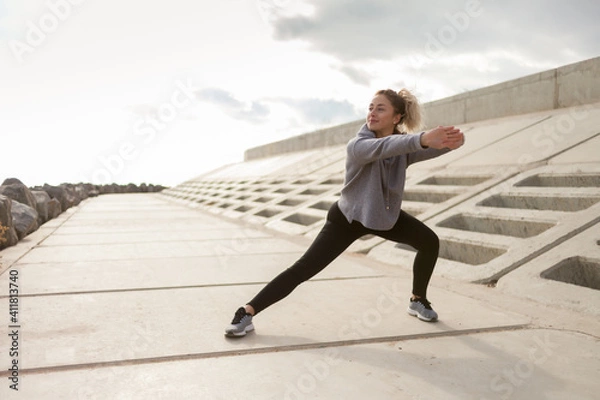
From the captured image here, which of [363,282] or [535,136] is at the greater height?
[535,136]

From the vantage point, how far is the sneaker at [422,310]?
3.05 meters

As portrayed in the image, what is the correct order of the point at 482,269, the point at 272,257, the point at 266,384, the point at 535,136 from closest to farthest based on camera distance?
the point at 266,384, the point at 482,269, the point at 272,257, the point at 535,136

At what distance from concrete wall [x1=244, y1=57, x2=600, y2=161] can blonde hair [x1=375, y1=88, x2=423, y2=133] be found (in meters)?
3.38

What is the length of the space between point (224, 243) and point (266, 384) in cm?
441

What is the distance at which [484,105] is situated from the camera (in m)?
9.73

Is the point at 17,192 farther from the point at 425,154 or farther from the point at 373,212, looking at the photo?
the point at 425,154

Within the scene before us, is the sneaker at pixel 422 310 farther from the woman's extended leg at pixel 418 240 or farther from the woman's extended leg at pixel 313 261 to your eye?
the woman's extended leg at pixel 313 261

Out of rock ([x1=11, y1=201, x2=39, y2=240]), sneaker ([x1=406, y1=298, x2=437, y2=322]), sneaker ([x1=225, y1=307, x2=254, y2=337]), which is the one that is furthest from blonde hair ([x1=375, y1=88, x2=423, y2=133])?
rock ([x1=11, y1=201, x2=39, y2=240])

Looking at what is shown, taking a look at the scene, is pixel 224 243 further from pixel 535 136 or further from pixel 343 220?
pixel 535 136

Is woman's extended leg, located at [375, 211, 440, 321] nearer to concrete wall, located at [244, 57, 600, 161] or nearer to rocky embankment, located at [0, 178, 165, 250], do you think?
concrete wall, located at [244, 57, 600, 161]

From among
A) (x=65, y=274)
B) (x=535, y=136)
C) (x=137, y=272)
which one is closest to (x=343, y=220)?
(x=137, y=272)

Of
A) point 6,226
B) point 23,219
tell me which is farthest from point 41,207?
point 6,226

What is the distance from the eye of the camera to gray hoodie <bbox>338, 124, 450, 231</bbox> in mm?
2818

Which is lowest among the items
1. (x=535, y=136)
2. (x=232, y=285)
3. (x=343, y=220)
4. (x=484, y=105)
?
(x=232, y=285)
